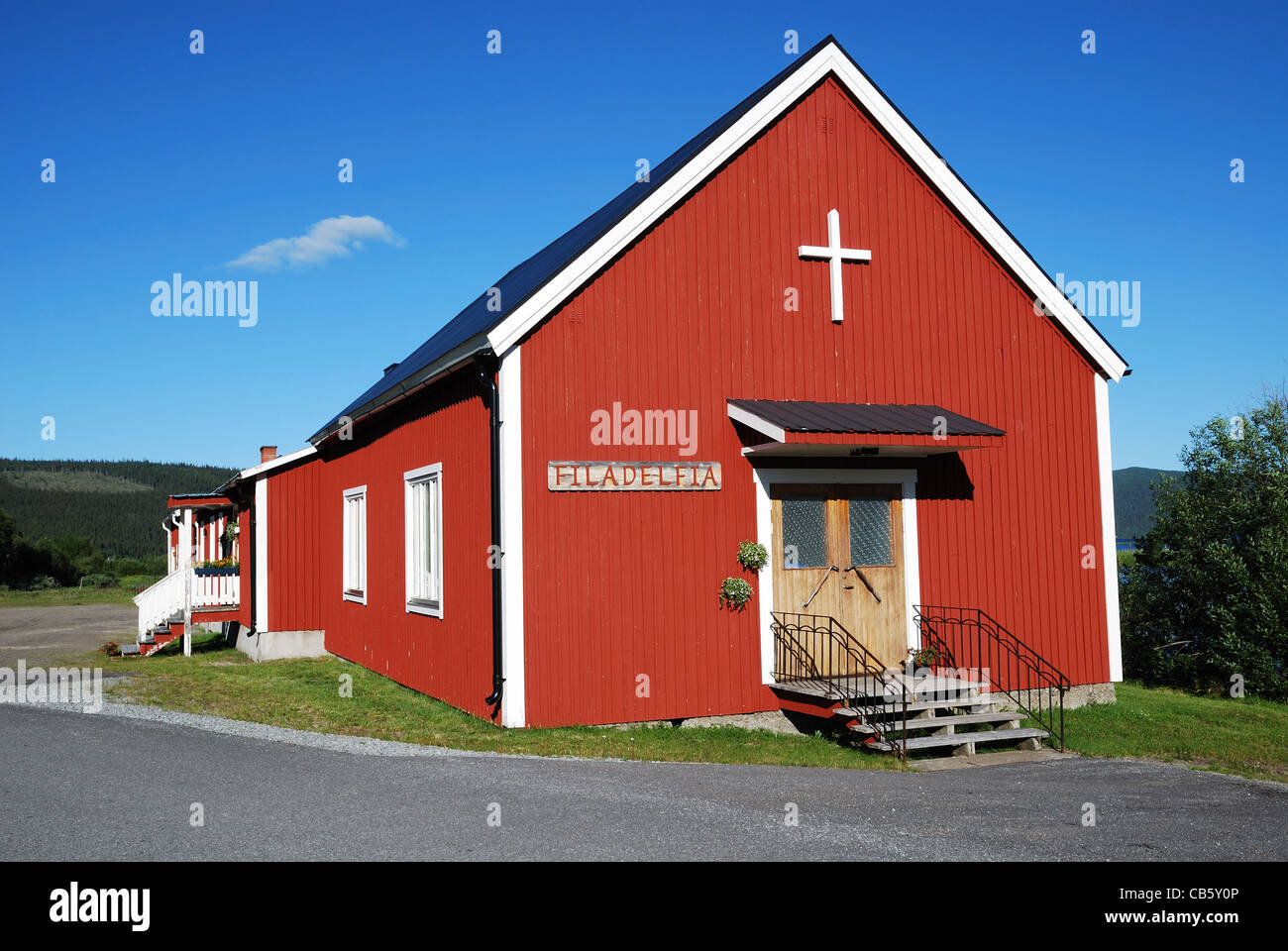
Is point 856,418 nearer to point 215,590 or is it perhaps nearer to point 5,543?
point 215,590

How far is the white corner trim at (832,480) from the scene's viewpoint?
11172mm

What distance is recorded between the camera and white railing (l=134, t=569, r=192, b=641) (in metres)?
19.9

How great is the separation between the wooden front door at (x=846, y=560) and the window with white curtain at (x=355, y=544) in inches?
303

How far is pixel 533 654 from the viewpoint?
10.3 meters

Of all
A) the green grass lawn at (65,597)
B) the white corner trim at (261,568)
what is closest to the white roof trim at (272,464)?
the white corner trim at (261,568)

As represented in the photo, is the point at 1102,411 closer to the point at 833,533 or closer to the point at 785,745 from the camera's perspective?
the point at 833,533

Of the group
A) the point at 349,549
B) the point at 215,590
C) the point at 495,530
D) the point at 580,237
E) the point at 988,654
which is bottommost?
the point at 988,654

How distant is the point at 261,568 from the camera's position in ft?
59.8

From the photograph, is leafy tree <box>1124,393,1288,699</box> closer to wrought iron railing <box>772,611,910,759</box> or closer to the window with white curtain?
wrought iron railing <box>772,611,910,759</box>

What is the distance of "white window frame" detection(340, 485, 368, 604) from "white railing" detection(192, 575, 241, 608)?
421cm

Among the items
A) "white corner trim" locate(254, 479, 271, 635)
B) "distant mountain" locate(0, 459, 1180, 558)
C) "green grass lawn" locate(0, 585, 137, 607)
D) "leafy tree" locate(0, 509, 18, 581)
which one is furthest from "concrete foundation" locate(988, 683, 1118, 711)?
"distant mountain" locate(0, 459, 1180, 558)

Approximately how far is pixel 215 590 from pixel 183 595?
675 millimetres

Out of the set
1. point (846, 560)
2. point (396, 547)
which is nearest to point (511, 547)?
point (846, 560)
